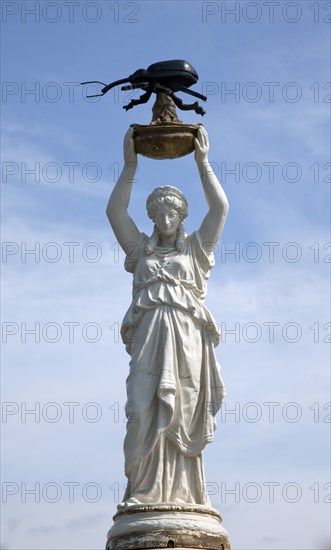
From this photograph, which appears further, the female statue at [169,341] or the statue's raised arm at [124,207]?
the statue's raised arm at [124,207]

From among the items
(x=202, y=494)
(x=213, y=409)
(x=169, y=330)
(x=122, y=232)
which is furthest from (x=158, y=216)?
(x=202, y=494)

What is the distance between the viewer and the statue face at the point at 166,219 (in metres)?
18.4

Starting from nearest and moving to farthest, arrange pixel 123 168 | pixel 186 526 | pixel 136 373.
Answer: pixel 186 526 < pixel 136 373 < pixel 123 168

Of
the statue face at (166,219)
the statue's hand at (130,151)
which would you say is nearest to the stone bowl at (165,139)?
the statue's hand at (130,151)

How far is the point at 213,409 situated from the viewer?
58.0ft

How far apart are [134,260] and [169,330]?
4.50 feet

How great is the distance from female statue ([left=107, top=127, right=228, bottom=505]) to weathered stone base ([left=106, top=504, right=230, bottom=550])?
0.96ft

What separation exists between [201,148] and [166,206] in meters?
1.02

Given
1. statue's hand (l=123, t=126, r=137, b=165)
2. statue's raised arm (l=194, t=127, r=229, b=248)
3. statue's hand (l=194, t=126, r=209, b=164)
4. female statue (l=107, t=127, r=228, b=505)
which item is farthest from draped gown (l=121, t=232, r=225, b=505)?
statue's hand (l=123, t=126, r=137, b=165)

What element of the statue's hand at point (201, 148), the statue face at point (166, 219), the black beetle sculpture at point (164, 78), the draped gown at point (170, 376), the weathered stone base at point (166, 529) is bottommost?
the weathered stone base at point (166, 529)

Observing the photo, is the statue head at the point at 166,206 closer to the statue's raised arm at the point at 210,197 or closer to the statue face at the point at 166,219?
the statue face at the point at 166,219

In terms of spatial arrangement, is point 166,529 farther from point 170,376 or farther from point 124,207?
point 124,207

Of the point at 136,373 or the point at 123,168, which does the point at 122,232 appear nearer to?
the point at 123,168

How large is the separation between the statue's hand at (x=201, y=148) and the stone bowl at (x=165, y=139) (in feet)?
0.20
